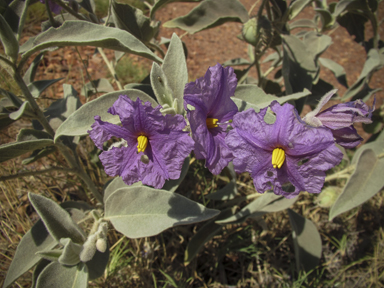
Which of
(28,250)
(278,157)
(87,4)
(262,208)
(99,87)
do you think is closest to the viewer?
(278,157)

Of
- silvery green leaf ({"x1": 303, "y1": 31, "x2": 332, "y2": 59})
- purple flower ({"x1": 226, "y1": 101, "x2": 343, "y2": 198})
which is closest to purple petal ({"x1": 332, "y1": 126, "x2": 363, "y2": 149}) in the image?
purple flower ({"x1": 226, "y1": 101, "x2": 343, "y2": 198})

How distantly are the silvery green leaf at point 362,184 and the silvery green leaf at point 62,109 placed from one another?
1765 mm

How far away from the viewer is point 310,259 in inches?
81.3

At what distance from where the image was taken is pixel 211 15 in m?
1.84

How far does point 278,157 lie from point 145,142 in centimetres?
52

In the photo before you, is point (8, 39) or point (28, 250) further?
point (28, 250)

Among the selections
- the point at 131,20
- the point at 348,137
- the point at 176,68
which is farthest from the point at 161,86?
the point at 348,137

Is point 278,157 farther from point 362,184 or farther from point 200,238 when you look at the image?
point 200,238

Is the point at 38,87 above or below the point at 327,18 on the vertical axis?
below

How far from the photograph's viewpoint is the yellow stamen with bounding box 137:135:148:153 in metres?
1.06

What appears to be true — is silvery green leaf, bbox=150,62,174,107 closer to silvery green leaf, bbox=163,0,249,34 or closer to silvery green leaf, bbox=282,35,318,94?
silvery green leaf, bbox=163,0,249,34

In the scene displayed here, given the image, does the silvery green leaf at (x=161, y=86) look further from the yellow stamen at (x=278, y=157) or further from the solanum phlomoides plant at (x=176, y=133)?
the yellow stamen at (x=278, y=157)

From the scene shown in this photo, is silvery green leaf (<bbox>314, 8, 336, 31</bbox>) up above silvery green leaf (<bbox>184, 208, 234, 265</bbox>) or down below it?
above

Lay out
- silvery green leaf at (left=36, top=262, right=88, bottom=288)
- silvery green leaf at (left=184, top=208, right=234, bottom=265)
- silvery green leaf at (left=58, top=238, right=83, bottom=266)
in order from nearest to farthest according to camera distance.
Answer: silvery green leaf at (left=58, top=238, right=83, bottom=266), silvery green leaf at (left=36, top=262, right=88, bottom=288), silvery green leaf at (left=184, top=208, right=234, bottom=265)
